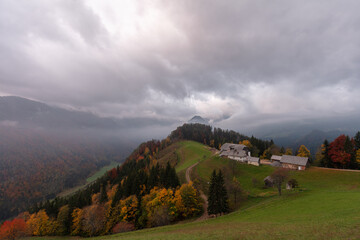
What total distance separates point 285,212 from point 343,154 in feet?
191

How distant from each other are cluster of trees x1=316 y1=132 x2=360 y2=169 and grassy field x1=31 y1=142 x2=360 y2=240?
9.90 m

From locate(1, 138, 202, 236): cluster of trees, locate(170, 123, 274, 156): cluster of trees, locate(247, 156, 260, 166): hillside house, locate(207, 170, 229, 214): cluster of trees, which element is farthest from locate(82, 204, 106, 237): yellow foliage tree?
locate(170, 123, 274, 156): cluster of trees

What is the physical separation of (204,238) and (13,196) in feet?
922

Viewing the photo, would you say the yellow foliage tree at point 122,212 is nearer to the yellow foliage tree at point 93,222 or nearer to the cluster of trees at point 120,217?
the cluster of trees at point 120,217

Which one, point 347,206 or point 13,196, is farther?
point 13,196

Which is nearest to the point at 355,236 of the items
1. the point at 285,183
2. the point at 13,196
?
the point at 285,183

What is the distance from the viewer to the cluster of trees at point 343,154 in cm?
6241

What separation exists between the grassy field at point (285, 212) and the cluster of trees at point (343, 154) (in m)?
9.90

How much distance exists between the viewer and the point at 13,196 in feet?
609

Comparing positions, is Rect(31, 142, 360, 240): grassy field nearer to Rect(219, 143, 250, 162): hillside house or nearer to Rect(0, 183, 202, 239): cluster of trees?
Rect(219, 143, 250, 162): hillside house

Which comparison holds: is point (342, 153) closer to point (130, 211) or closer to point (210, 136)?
point (130, 211)

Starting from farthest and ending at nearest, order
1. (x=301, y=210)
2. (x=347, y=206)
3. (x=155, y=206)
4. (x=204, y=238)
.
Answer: (x=155, y=206) → (x=301, y=210) → (x=347, y=206) → (x=204, y=238)

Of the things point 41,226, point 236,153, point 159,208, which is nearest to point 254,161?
point 236,153

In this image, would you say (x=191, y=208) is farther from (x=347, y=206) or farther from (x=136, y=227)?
(x=347, y=206)
